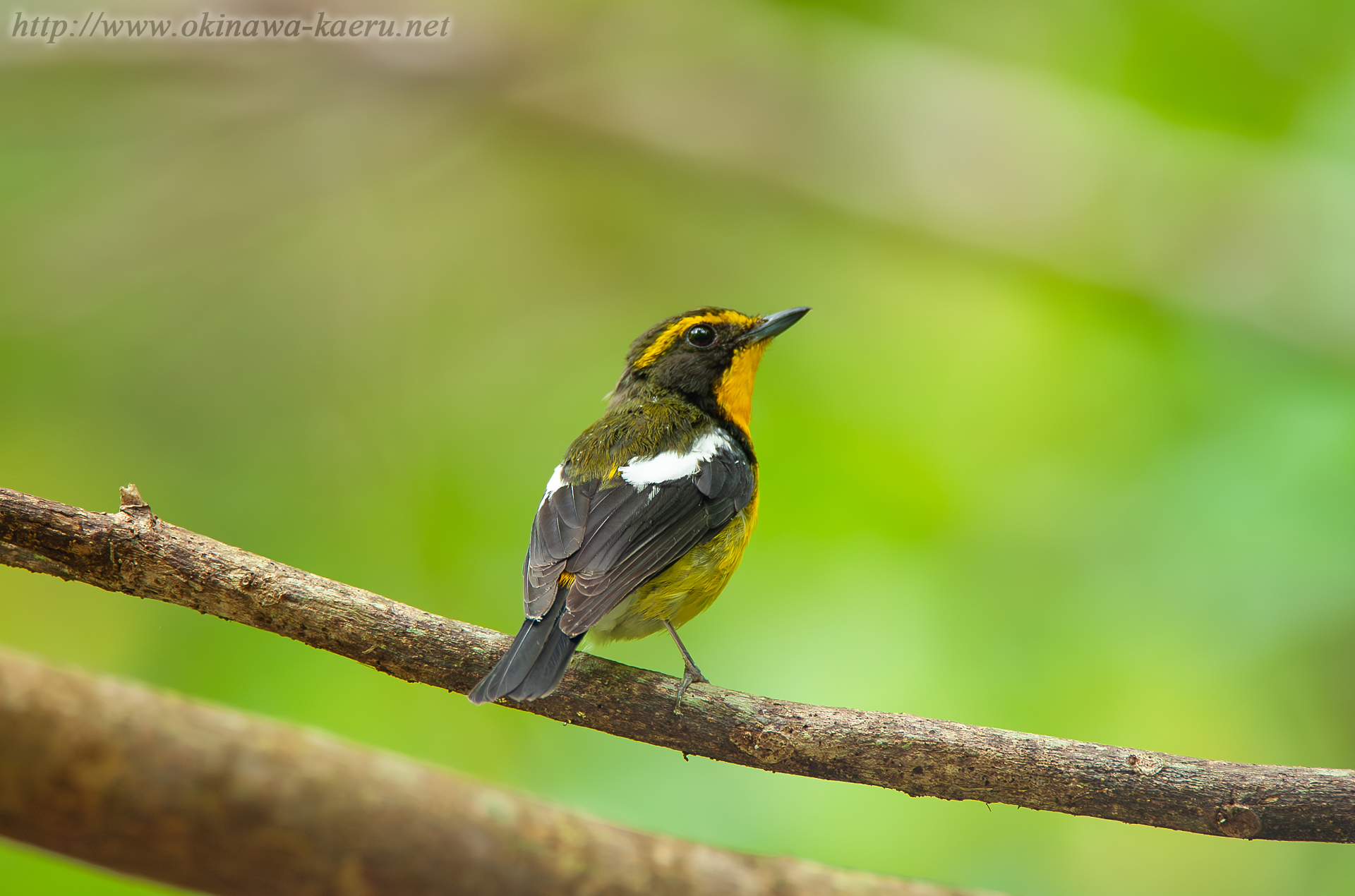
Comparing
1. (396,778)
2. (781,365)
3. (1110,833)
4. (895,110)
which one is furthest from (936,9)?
(396,778)

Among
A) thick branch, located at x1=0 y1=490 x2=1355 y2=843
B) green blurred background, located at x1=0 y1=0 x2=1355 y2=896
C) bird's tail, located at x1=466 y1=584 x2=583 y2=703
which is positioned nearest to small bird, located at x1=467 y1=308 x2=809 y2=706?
bird's tail, located at x1=466 y1=584 x2=583 y2=703

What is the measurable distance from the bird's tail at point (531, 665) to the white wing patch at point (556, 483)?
74 cm

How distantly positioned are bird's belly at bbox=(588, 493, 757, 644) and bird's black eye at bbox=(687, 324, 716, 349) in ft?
3.26

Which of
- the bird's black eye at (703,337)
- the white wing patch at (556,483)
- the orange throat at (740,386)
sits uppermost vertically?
the bird's black eye at (703,337)

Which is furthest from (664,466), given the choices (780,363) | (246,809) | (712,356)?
(780,363)

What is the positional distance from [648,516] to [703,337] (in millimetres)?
1224

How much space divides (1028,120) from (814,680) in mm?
3201

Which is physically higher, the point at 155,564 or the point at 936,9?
the point at 936,9

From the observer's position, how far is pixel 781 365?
5555mm

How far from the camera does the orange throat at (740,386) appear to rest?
160 inches

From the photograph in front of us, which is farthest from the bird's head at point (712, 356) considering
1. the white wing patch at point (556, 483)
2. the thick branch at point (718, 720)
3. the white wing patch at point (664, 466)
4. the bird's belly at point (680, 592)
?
the thick branch at point (718, 720)

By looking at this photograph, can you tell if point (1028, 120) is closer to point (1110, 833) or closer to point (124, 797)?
point (1110, 833)

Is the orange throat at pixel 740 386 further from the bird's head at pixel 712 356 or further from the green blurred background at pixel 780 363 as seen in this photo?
the green blurred background at pixel 780 363

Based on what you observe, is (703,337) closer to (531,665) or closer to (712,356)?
(712,356)
